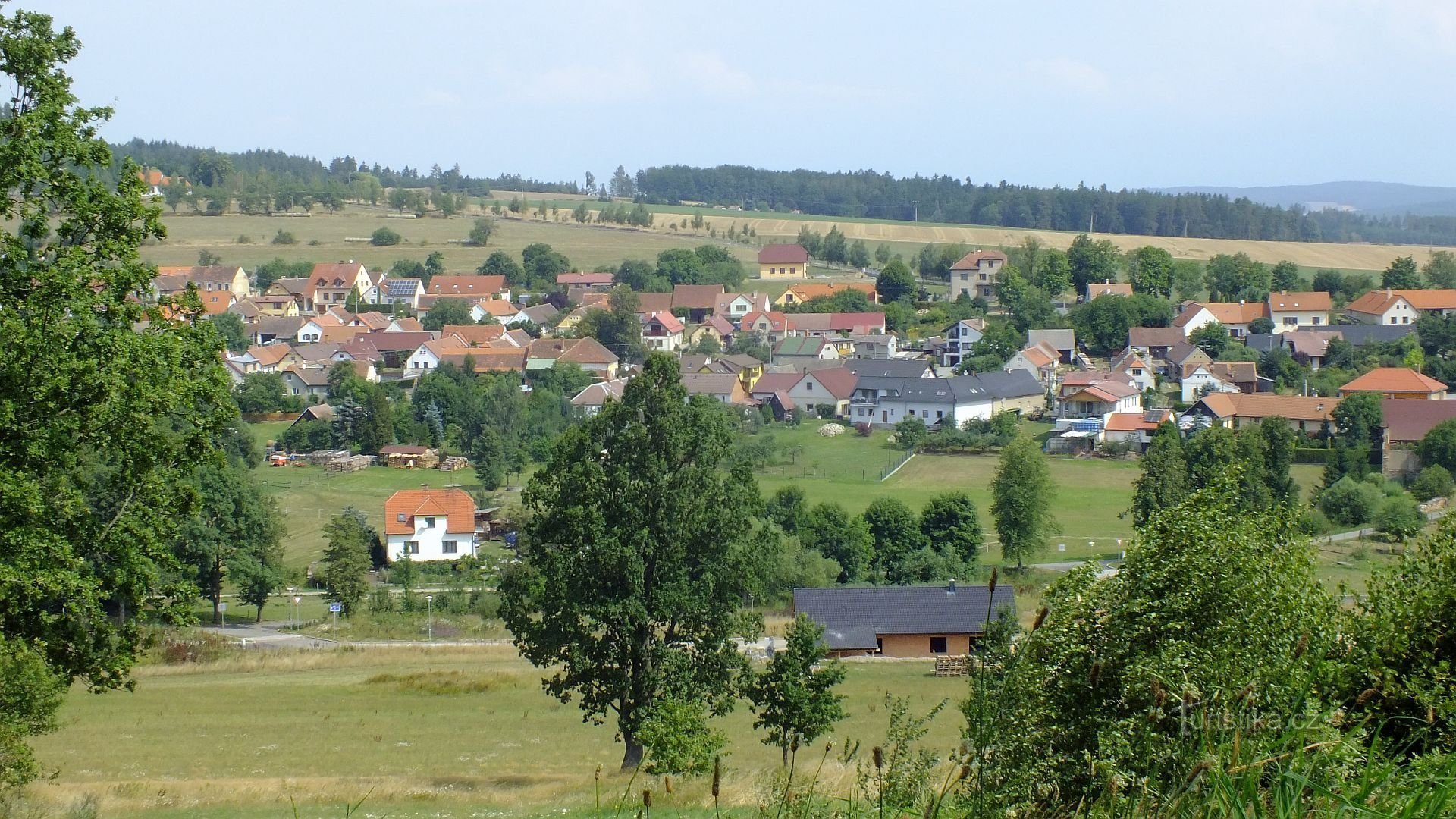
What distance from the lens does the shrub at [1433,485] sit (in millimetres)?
30547

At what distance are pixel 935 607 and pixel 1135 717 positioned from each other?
1623 cm

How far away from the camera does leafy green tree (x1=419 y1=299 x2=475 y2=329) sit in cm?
6009

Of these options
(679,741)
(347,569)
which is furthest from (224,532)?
(679,741)

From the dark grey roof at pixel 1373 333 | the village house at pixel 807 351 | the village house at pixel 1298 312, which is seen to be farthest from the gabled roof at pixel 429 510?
the village house at pixel 1298 312

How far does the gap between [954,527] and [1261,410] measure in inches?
649

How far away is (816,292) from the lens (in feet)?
222

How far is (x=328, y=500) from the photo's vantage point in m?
33.8

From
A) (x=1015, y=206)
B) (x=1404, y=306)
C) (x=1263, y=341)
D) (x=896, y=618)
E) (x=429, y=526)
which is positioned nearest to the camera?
(x=896, y=618)

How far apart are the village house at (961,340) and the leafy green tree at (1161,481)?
21.7 m

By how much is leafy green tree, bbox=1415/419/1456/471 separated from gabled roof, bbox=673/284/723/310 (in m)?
37.5

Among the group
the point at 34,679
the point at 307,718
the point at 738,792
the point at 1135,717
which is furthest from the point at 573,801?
the point at 307,718

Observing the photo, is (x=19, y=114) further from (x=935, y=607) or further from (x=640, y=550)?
(x=935, y=607)

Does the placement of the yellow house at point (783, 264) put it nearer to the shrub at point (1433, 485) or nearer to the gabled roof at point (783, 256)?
the gabled roof at point (783, 256)

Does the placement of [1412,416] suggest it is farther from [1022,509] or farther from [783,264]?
[783,264]
